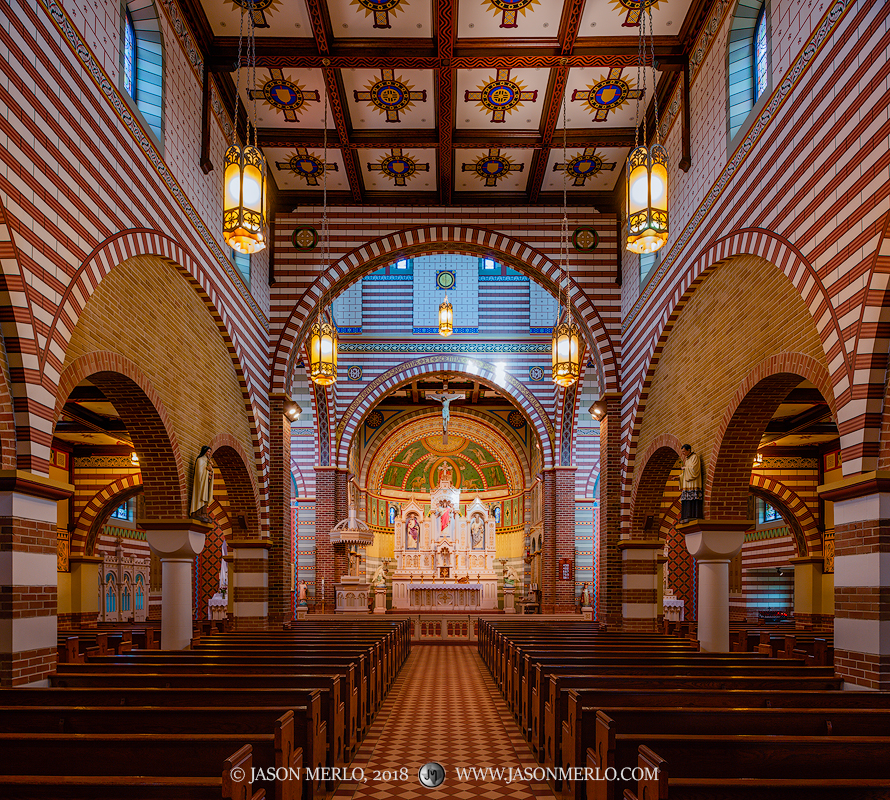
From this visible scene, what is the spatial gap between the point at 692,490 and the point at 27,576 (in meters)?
9.06

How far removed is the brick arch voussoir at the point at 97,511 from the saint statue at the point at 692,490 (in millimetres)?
15471

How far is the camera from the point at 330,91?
14.0 metres

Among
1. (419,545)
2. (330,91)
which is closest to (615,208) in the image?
(330,91)

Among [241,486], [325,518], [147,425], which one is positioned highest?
[147,425]

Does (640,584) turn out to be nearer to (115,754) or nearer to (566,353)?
(566,353)

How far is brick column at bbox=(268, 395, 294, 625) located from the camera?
17.0 m

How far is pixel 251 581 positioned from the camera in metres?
16.8

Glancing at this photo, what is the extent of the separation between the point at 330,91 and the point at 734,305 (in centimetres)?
760

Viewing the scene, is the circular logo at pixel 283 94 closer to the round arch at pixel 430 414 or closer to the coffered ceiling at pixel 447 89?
the coffered ceiling at pixel 447 89

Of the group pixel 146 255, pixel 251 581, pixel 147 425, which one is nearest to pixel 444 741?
pixel 147 425

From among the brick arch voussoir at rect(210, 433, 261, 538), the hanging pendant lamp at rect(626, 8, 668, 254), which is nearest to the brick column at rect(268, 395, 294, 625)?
the brick arch voussoir at rect(210, 433, 261, 538)

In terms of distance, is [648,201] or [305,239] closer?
[648,201]

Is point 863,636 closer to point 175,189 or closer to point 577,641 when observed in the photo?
point 577,641

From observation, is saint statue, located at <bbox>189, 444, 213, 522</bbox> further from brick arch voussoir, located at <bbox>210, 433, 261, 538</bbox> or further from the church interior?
brick arch voussoir, located at <bbox>210, 433, 261, 538</bbox>
